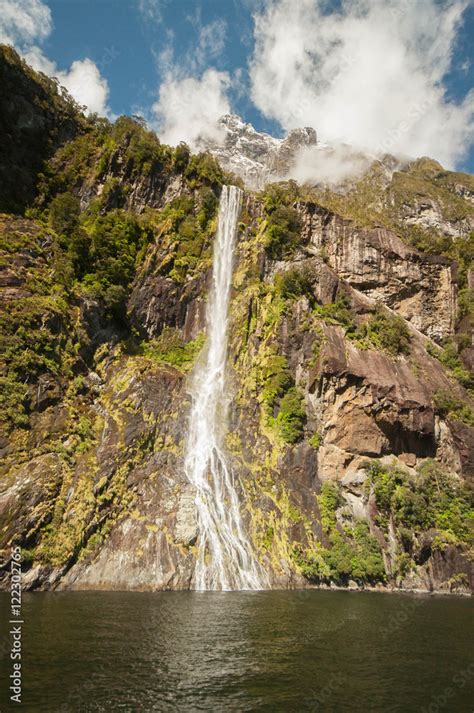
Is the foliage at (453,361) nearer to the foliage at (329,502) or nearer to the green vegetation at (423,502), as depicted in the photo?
the green vegetation at (423,502)

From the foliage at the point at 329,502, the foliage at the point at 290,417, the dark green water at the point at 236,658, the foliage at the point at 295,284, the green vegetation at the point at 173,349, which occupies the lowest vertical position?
the dark green water at the point at 236,658

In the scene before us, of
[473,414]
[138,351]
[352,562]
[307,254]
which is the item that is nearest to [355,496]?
[352,562]

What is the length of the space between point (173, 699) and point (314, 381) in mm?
27763

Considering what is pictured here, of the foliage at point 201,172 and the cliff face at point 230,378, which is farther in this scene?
the foliage at point 201,172

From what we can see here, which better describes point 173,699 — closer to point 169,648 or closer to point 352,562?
point 169,648

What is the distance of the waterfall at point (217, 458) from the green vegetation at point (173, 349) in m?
1.02

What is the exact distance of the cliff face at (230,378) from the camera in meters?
25.6

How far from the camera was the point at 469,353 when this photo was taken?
4569 centimetres

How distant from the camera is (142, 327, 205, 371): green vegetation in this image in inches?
1542

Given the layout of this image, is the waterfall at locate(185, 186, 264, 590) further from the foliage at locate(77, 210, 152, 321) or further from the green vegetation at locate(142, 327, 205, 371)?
the foliage at locate(77, 210, 152, 321)

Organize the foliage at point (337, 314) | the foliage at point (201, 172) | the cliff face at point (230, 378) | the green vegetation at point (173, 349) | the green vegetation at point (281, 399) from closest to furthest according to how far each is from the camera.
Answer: the cliff face at point (230, 378)
the green vegetation at point (281, 399)
the green vegetation at point (173, 349)
the foliage at point (337, 314)
the foliage at point (201, 172)

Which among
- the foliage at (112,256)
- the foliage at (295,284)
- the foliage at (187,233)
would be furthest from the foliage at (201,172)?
the foliage at (295,284)

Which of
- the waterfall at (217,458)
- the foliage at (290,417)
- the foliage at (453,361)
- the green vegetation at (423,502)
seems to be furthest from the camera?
the foliage at (453,361)

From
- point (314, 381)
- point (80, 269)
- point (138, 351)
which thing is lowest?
point (314, 381)
